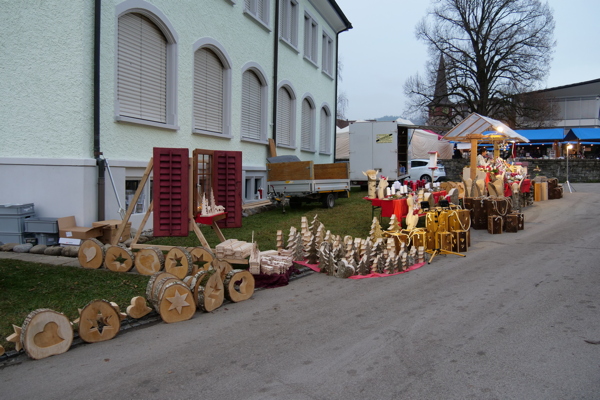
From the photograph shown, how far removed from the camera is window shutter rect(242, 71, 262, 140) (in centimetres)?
1408

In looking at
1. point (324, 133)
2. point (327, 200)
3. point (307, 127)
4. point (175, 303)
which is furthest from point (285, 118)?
point (175, 303)

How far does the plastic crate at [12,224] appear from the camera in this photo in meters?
7.99

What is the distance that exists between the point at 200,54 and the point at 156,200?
5960 millimetres

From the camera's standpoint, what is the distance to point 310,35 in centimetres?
1884

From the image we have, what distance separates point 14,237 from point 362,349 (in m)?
6.87

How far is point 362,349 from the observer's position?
4.07 metres

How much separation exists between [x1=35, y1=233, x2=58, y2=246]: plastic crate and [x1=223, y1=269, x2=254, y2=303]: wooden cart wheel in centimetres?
411

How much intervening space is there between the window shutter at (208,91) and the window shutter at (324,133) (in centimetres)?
874

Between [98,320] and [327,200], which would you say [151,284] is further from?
[327,200]

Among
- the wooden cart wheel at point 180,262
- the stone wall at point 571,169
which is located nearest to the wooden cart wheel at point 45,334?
the wooden cart wheel at point 180,262

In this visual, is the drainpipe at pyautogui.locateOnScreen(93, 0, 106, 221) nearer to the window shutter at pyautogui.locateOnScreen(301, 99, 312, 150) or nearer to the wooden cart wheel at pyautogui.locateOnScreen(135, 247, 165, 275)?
the wooden cart wheel at pyautogui.locateOnScreen(135, 247, 165, 275)

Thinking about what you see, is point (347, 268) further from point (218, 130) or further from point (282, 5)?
point (282, 5)

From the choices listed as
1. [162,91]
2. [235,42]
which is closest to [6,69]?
[162,91]

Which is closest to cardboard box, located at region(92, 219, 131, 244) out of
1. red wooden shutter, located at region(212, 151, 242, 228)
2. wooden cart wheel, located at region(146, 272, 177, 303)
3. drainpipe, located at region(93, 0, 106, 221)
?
drainpipe, located at region(93, 0, 106, 221)
